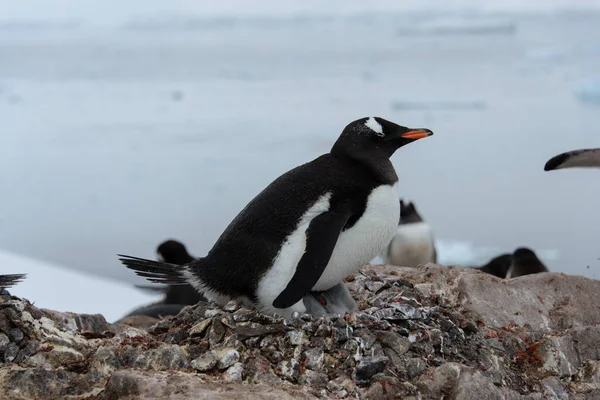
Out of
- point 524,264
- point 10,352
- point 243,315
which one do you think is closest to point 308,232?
point 243,315

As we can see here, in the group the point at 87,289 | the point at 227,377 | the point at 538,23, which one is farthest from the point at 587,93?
the point at 538,23

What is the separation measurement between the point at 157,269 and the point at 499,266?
11.0 ft

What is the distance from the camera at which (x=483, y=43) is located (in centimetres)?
2286

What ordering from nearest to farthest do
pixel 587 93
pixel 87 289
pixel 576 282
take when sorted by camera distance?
pixel 576 282 < pixel 87 289 < pixel 587 93

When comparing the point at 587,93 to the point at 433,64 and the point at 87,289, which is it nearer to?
the point at 87,289

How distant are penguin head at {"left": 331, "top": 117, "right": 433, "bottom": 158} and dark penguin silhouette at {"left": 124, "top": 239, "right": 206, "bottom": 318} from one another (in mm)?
2192

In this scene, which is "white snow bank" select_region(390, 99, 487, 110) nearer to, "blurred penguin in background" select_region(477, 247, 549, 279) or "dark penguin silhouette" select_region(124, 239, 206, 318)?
"dark penguin silhouette" select_region(124, 239, 206, 318)

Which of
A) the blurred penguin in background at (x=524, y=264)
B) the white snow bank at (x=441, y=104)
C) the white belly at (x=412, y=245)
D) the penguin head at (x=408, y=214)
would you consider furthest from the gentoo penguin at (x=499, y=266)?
the white snow bank at (x=441, y=104)

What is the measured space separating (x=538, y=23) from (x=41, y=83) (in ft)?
44.2

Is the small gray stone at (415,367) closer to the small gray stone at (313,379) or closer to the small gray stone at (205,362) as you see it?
the small gray stone at (313,379)

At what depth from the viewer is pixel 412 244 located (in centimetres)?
637

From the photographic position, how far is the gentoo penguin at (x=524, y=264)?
5.12m

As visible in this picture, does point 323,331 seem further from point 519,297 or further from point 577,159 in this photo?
point 577,159

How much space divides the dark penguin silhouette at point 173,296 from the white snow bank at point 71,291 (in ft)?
0.95
